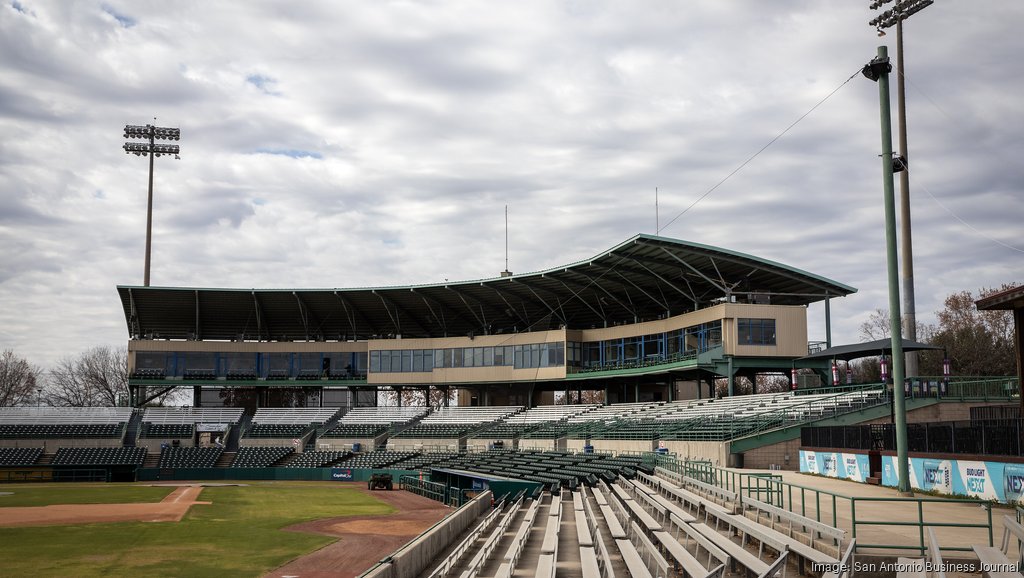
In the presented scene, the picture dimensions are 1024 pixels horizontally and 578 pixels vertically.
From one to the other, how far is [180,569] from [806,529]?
15950 mm

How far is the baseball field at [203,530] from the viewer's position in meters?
23.0

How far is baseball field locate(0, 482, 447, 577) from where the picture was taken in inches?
906

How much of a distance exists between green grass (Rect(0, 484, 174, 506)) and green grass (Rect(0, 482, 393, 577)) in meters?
5.85

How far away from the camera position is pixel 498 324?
76375 mm

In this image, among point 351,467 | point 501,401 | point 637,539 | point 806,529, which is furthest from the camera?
point 501,401

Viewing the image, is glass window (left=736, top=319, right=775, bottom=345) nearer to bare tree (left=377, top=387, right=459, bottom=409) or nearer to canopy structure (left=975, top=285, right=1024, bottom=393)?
canopy structure (left=975, top=285, right=1024, bottom=393)

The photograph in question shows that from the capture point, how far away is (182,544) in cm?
2666

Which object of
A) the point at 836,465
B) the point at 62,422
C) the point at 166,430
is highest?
the point at 62,422

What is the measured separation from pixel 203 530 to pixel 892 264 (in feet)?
80.2

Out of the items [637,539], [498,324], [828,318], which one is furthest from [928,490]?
[498,324]

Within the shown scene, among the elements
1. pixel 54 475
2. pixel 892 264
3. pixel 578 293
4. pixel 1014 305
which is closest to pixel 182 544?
pixel 892 264

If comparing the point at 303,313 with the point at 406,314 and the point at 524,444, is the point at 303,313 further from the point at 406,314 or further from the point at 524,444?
the point at 524,444

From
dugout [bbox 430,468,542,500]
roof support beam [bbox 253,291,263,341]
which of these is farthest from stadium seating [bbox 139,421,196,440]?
dugout [bbox 430,468,542,500]

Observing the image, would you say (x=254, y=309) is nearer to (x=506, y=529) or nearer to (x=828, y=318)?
(x=828, y=318)
